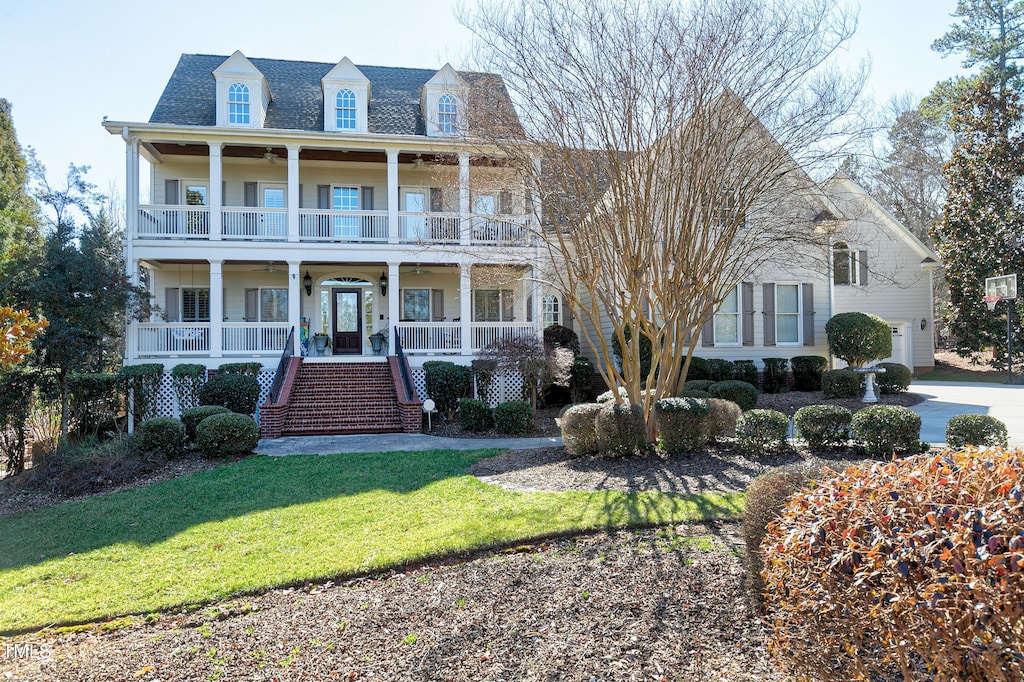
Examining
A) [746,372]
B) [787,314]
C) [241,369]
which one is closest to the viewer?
[241,369]

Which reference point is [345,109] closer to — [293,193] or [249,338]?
[293,193]

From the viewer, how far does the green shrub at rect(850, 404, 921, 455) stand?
7.64 m

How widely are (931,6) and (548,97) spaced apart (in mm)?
5911

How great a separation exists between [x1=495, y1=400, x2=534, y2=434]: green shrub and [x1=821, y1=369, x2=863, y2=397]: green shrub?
7.73 meters

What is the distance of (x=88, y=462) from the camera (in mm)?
9109

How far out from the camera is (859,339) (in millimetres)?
18000

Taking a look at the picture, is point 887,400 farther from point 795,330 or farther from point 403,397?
point 403,397

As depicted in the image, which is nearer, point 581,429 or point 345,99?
point 581,429

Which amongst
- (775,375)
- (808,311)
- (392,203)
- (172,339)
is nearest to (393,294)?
(392,203)

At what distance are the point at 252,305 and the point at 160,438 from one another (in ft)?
29.9

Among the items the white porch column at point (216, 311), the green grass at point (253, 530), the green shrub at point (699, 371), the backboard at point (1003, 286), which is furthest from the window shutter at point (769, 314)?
the white porch column at point (216, 311)

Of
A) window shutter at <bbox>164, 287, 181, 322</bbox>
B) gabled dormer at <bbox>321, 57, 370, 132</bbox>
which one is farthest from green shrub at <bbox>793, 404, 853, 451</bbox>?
window shutter at <bbox>164, 287, 181, 322</bbox>

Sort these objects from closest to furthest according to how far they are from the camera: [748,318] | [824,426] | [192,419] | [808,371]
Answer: [824,426], [192,419], [808,371], [748,318]

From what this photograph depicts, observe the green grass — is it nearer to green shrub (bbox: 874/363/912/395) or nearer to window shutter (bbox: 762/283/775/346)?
green shrub (bbox: 874/363/912/395)
